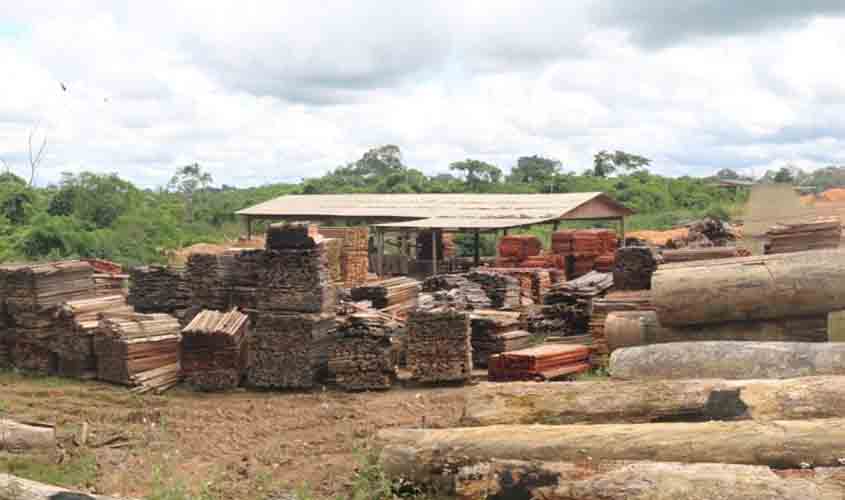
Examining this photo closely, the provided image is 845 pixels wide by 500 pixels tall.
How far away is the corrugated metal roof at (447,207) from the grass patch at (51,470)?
14.8 meters

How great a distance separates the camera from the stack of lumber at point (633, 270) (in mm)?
12727

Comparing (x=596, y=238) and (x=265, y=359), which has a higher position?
(x=596, y=238)

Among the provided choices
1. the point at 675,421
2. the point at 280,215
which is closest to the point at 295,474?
the point at 675,421

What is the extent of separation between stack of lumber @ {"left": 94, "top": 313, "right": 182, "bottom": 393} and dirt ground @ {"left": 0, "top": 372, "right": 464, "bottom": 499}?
8.9 inches

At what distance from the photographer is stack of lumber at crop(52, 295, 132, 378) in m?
13.2

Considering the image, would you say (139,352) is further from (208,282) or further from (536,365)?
(536,365)

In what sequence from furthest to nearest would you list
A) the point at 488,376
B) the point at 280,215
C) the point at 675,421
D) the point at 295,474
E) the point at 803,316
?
the point at 280,215, the point at 488,376, the point at 803,316, the point at 295,474, the point at 675,421

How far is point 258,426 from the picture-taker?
10.6 meters

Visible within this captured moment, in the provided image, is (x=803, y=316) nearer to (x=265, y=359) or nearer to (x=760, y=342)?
(x=760, y=342)

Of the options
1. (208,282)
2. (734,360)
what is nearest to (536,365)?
(734,360)

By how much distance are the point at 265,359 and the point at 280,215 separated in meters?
19.3

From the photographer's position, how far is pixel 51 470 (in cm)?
905

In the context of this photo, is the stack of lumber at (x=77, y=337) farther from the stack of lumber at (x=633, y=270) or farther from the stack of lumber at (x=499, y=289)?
the stack of lumber at (x=633, y=270)

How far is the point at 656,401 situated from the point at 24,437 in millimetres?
6211
